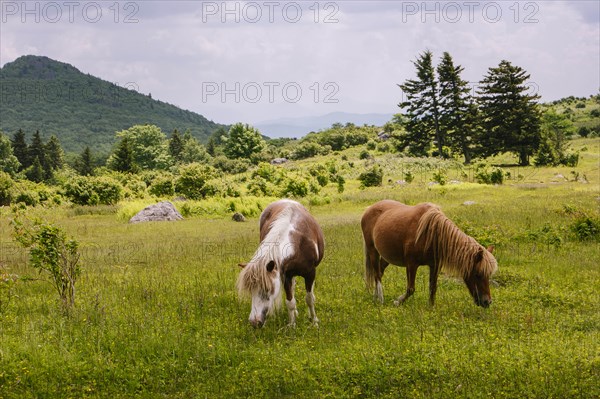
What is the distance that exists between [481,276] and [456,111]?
201 ft

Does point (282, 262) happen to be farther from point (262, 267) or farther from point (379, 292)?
point (379, 292)

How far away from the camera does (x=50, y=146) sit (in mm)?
100000

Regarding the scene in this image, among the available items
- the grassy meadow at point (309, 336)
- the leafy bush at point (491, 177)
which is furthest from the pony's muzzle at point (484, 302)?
the leafy bush at point (491, 177)

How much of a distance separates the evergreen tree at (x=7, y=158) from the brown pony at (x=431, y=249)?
8579 cm

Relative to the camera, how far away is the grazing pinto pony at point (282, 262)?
794 cm

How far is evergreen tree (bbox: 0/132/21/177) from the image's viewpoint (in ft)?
266

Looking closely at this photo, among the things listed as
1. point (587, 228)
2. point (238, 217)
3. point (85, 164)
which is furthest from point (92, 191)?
point (85, 164)

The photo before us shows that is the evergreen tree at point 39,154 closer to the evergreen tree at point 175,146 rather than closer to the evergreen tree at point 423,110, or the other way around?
the evergreen tree at point 175,146

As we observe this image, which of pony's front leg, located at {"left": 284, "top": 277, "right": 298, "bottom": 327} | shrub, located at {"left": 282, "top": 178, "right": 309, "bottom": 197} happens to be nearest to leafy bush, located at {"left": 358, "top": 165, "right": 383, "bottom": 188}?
shrub, located at {"left": 282, "top": 178, "right": 309, "bottom": 197}

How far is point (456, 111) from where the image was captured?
66188 millimetres

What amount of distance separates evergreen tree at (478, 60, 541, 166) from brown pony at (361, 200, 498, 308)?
53734mm

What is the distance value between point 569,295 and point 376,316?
4.57 m

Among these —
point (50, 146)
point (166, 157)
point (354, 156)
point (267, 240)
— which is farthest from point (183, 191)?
point (50, 146)

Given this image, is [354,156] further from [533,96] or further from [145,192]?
[145,192]
